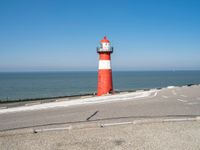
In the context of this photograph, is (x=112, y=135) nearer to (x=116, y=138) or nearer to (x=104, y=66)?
(x=116, y=138)

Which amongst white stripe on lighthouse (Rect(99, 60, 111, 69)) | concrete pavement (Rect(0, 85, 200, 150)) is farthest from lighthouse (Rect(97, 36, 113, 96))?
concrete pavement (Rect(0, 85, 200, 150))

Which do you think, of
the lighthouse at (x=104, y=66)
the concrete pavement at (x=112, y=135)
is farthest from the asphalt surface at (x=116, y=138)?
the lighthouse at (x=104, y=66)

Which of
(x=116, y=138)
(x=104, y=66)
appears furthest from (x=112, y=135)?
(x=104, y=66)

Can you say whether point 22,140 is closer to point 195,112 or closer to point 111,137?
point 111,137

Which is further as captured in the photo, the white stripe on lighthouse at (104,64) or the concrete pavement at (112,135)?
the white stripe on lighthouse at (104,64)

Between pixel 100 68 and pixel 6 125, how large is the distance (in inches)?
554

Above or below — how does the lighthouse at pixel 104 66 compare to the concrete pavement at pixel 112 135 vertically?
above

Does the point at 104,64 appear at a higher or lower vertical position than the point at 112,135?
higher

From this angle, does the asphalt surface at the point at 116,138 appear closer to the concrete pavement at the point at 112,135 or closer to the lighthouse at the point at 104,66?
the concrete pavement at the point at 112,135

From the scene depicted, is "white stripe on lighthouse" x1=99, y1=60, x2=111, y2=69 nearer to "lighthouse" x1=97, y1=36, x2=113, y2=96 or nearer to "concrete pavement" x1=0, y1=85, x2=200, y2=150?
"lighthouse" x1=97, y1=36, x2=113, y2=96

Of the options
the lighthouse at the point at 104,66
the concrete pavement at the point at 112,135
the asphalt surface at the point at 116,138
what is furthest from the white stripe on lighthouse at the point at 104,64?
the asphalt surface at the point at 116,138

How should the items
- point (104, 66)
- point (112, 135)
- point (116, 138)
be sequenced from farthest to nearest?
point (104, 66) < point (112, 135) < point (116, 138)

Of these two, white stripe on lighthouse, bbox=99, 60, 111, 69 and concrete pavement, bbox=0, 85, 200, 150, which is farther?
white stripe on lighthouse, bbox=99, 60, 111, 69

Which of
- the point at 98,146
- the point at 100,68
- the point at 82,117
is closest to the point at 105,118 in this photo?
the point at 82,117
